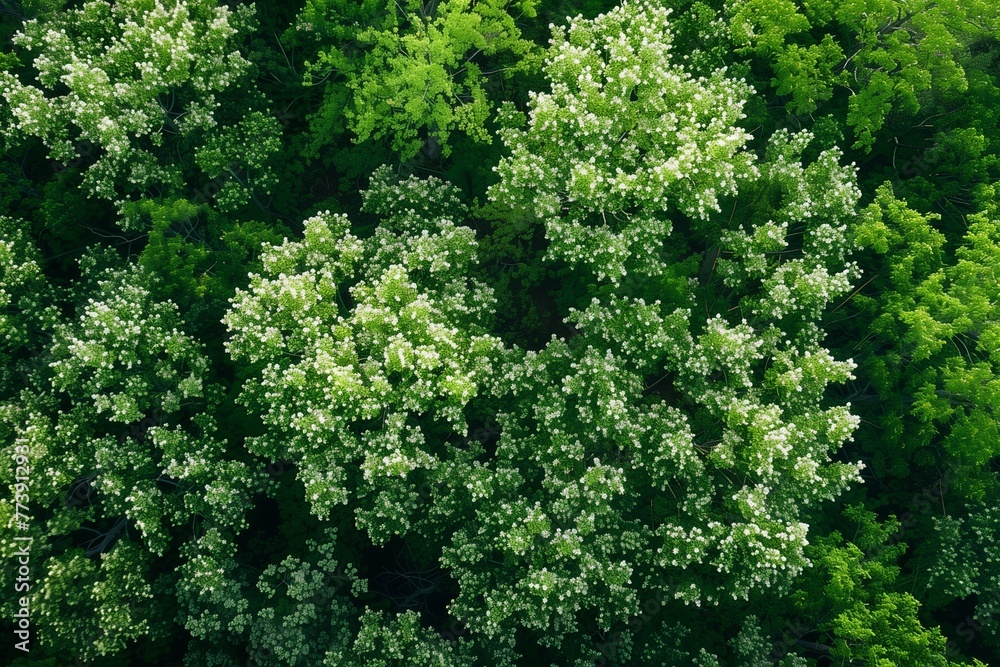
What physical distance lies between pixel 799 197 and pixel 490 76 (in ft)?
38.9

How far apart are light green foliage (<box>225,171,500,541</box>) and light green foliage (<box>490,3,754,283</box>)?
3.30 metres

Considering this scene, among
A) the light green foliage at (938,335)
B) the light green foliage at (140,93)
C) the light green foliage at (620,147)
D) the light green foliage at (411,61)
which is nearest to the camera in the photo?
the light green foliage at (620,147)

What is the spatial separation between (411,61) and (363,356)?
9792 mm

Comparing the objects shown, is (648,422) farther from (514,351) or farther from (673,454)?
(514,351)

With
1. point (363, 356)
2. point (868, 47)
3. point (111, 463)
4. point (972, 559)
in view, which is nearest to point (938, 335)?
point (972, 559)

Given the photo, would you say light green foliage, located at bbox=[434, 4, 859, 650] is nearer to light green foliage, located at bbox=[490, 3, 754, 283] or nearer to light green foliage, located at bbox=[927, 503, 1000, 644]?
light green foliage, located at bbox=[490, 3, 754, 283]

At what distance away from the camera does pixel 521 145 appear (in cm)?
1806

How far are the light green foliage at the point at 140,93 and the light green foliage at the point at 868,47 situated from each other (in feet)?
56.2

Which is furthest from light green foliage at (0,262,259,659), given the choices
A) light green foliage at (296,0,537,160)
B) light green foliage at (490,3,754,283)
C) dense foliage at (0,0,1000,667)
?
light green foliage at (490,3,754,283)

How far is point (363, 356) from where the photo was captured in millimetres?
17953

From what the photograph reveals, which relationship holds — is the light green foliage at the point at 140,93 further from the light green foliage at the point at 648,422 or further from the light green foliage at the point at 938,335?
the light green foliage at the point at 938,335

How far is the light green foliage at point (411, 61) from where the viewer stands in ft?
64.8

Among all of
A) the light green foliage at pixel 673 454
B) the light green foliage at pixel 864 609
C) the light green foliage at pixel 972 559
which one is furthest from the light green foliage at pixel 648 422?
the light green foliage at pixel 972 559

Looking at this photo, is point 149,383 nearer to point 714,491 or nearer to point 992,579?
point 714,491
